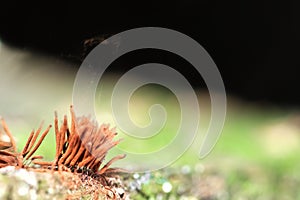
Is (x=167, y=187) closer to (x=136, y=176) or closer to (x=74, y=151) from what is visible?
(x=136, y=176)

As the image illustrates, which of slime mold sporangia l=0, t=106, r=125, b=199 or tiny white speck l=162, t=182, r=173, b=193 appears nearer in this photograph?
slime mold sporangia l=0, t=106, r=125, b=199

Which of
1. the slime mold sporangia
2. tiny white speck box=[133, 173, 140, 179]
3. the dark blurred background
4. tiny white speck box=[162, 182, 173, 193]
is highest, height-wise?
the dark blurred background

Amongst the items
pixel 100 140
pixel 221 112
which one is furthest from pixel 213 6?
pixel 100 140

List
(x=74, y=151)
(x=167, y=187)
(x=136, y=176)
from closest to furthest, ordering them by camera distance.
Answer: (x=74, y=151) < (x=136, y=176) < (x=167, y=187)

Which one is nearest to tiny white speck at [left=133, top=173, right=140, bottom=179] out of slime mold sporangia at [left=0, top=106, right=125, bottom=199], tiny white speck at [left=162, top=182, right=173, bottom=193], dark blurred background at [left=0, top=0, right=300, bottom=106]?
tiny white speck at [left=162, top=182, right=173, bottom=193]

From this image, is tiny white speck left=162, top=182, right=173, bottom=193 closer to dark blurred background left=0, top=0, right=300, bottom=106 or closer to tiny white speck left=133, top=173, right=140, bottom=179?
tiny white speck left=133, top=173, right=140, bottom=179

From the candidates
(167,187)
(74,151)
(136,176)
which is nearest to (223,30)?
(167,187)

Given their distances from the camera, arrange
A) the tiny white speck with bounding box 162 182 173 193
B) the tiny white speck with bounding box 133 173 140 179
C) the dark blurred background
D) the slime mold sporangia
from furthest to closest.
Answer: the dark blurred background
the tiny white speck with bounding box 162 182 173 193
the tiny white speck with bounding box 133 173 140 179
the slime mold sporangia
